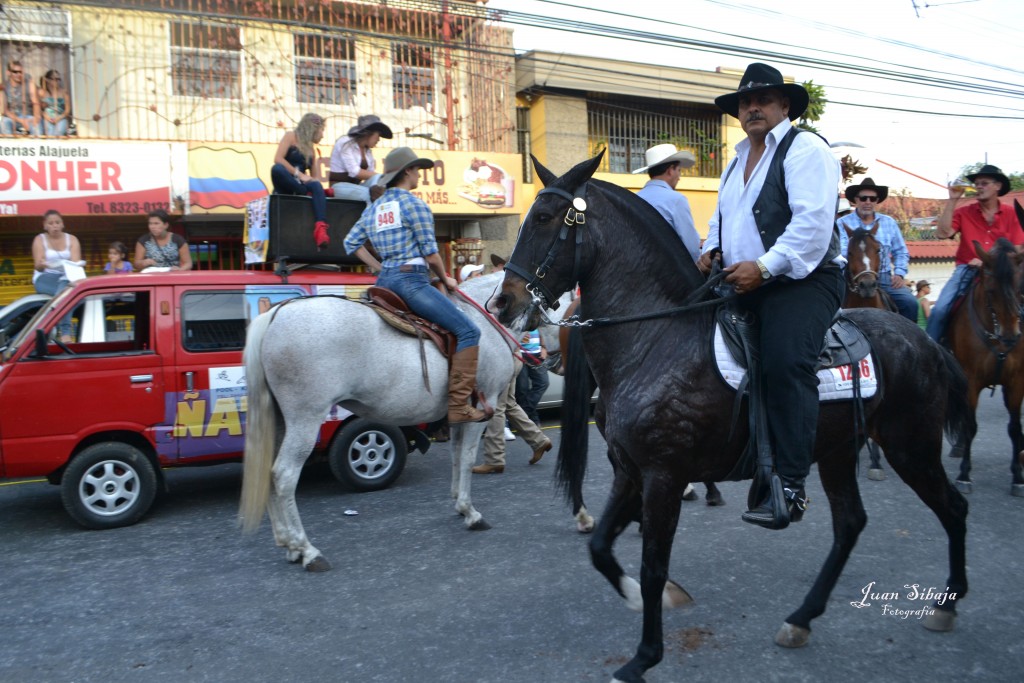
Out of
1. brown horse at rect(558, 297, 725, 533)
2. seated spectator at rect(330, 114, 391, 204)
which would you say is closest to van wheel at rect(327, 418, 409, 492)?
brown horse at rect(558, 297, 725, 533)

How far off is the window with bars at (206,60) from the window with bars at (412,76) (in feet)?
10.1

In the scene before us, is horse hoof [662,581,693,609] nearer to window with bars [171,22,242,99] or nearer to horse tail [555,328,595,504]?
horse tail [555,328,595,504]

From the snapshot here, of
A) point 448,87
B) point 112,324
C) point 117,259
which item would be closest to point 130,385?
point 112,324

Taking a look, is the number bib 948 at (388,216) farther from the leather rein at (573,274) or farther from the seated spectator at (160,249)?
the seated spectator at (160,249)

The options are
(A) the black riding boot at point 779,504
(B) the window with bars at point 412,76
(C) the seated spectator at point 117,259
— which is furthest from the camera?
(B) the window with bars at point 412,76

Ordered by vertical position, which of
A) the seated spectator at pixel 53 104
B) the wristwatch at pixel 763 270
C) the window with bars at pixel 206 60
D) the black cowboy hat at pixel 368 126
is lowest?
the wristwatch at pixel 763 270

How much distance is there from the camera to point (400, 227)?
6113 mm

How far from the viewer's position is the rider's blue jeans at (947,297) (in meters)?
7.57

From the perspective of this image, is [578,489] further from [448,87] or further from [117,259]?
[448,87]

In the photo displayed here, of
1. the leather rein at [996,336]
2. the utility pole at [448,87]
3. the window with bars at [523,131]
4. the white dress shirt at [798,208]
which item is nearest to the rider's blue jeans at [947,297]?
the leather rein at [996,336]

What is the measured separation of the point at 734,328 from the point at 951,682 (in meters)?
1.86

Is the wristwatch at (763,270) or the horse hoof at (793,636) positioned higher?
the wristwatch at (763,270)

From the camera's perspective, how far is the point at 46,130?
532 inches

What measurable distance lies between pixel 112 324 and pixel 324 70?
1065cm
